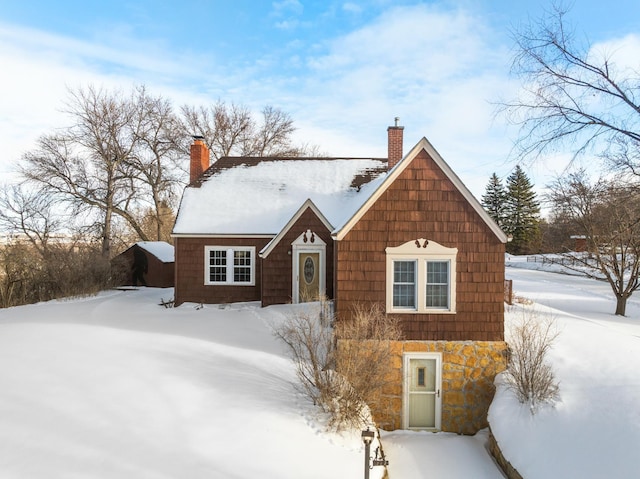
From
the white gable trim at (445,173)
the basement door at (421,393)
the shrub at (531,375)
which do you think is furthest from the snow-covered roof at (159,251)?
the shrub at (531,375)

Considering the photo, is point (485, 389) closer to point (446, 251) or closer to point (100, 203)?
point (446, 251)

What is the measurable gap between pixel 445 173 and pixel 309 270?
20.9 feet

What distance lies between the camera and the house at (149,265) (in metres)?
22.3

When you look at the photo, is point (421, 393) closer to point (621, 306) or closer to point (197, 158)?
point (621, 306)

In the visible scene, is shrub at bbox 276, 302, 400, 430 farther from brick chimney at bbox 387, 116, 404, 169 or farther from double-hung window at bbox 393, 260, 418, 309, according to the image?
brick chimney at bbox 387, 116, 404, 169

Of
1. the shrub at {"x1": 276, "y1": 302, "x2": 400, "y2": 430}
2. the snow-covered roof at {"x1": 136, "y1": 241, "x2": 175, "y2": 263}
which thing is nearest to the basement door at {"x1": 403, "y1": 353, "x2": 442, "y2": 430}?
the shrub at {"x1": 276, "y1": 302, "x2": 400, "y2": 430}

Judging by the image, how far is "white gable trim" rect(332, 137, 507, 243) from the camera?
Answer: 29.2ft

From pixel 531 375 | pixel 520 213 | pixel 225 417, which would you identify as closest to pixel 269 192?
pixel 225 417

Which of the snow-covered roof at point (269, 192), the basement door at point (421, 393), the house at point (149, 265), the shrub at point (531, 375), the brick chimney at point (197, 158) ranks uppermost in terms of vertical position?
the brick chimney at point (197, 158)

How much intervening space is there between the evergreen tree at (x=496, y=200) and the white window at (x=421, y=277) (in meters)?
50.3

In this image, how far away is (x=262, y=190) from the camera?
16703 mm

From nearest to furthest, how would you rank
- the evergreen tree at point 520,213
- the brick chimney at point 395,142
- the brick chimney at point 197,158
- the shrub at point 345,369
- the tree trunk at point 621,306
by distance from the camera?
the shrub at point 345,369
the tree trunk at point 621,306
the brick chimney at point 395,142
the brick chimney at point 197,158
the evergreen tree at point 520,213

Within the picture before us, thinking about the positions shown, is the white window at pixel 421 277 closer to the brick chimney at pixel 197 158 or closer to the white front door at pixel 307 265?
the white front door at pixel 307 265

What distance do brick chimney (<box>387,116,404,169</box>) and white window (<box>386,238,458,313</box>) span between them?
29.3 feet
